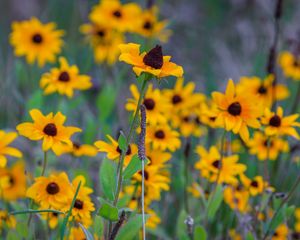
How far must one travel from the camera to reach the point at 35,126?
1.64 m

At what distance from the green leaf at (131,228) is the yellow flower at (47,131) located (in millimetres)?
249

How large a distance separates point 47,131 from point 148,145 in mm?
500

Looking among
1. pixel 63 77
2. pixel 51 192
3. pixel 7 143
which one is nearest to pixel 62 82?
pixel 63 77

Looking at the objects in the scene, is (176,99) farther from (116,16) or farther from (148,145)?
(116,16)

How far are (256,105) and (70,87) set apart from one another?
0.64m

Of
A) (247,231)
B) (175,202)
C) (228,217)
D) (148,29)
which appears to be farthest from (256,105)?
(148,29)

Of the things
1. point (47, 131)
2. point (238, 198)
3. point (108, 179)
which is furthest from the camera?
point (238, 198)

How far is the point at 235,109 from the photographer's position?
1736mm

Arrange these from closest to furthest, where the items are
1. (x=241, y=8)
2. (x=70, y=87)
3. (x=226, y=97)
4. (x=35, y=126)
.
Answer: (x=35, y=126) → (x=226, y=97) → (x=70, y=87) → (x=241, y=8)

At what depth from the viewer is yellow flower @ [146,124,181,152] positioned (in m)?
1.95

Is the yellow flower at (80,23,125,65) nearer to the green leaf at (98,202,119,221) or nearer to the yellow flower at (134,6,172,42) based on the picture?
the yellow flower at (134,6,172,42)

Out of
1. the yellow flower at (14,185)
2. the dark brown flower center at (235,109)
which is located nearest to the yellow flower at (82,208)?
the dark brown flower center at (235,109)

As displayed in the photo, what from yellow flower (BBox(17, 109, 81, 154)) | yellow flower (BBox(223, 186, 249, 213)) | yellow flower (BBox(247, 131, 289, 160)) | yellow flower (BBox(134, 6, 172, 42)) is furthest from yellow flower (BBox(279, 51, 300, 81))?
yellow flower (BBox(17, 109, 81, 154))

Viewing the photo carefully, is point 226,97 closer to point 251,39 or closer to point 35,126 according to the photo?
point 35,126
